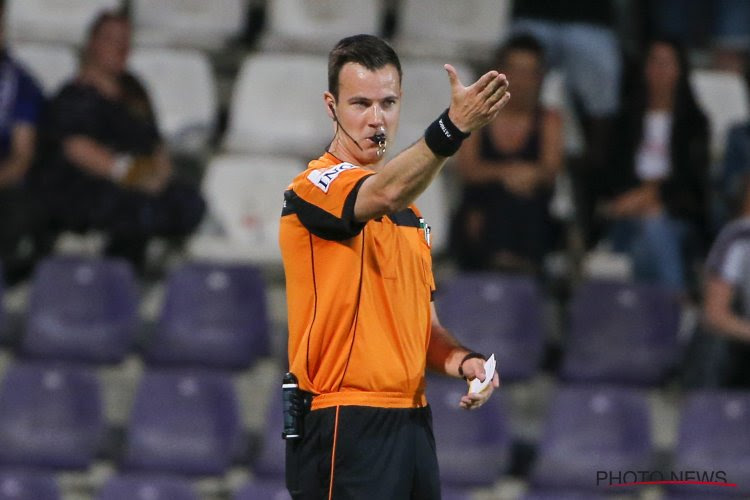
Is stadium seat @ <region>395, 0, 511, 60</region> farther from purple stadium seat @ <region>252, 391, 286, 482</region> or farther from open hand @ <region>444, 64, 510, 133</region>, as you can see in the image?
open hand @ <region>444, 64, 510, 133</region>

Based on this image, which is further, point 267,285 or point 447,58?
point 447,58

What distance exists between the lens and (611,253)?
789cm

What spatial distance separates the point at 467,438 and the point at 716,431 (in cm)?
110

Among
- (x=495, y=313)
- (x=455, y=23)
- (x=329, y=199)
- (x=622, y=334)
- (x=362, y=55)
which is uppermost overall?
(x=455, y=23)

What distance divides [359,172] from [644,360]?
374 cm

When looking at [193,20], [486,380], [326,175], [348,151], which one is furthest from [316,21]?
[486,380]

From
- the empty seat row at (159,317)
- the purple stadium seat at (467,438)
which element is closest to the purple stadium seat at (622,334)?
the purple stadium seat at (467,438)

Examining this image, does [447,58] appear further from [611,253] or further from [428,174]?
[428,174]

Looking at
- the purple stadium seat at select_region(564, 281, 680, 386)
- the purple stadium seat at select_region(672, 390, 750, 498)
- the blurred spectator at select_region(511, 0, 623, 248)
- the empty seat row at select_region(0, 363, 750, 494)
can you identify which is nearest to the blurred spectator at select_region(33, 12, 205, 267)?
the empty seat row at select_region(0, 363, 750, 494)

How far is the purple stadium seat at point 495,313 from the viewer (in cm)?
717

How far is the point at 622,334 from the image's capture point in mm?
7172

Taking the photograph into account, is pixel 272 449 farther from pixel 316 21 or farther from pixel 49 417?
pixel 316 21

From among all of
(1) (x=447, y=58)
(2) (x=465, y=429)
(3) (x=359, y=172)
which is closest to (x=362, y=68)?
(3) (x=359, y=172)

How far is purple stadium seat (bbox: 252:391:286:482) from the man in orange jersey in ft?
8.79
